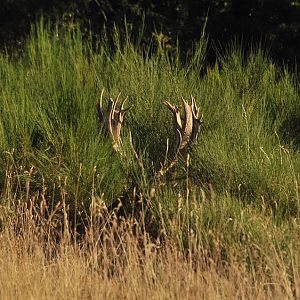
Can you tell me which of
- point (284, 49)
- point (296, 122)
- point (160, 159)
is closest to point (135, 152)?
point (160, 159)

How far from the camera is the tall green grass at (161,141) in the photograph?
21.5 ft

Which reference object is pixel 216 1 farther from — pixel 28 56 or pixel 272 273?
pixel 272 273

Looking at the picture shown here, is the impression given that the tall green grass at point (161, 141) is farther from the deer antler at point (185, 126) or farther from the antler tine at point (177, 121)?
the antler tine at point (177, 121)

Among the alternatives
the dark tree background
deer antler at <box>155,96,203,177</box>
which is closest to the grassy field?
deer antler at <box>155,96,203,177</box>

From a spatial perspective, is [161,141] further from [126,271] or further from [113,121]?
[126,271]

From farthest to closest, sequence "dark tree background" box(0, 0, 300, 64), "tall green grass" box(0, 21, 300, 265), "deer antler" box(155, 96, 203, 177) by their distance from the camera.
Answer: "dark tree background" box(0, 0, 300, 64), "deer antler" box(155, 96, 203, 177), "tall green grass" box(0, 21, 300, 265)

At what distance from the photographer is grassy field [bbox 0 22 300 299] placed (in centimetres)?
582

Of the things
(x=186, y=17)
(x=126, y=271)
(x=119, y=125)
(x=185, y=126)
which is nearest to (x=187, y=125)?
(x=185, y=126)

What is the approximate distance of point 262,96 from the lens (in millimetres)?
9617

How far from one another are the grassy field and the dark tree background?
7.99 ft

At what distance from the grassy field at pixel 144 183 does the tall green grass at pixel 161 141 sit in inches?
0.6

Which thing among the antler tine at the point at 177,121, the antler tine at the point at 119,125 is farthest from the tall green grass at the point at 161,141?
the antler tine at the point at 177,121

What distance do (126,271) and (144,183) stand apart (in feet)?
4.85

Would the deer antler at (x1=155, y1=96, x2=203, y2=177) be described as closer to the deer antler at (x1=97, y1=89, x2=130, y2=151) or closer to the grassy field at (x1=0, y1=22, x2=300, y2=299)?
the grassy field at (x1=0, y1=22, x2=300, y2=299)
